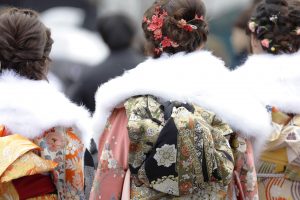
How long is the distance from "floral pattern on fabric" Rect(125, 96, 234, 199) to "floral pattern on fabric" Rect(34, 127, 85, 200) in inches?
14.6

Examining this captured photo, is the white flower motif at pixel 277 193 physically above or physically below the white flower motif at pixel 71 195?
below

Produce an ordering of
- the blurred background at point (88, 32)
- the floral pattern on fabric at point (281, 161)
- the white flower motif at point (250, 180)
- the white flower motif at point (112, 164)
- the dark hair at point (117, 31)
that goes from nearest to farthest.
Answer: the white flower motif at point (112, 164) → the white flower motif at point (250, 180) → the floral pattern on fabric at point (281, 161) → the dark hair at point (117, 31) → the blurred background at point (88, 32)

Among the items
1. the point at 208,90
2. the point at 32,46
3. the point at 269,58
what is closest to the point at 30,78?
the point at 32,46

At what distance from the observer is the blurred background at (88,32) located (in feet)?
28.4

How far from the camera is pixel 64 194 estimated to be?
471 cm

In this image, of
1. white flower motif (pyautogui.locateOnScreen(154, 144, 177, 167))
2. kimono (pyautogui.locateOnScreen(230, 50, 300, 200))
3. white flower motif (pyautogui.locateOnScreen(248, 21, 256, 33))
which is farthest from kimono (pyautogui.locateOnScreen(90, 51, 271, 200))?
white flower motif (pyautogui.locateOnScreen(248, 21, 256, 33))

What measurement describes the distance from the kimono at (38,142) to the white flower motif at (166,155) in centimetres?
54

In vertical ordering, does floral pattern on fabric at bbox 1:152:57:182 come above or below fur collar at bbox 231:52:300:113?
below

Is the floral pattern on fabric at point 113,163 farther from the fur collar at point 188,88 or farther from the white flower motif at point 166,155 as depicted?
the white flower motif at point 166,155

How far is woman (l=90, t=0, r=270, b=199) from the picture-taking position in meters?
4.38

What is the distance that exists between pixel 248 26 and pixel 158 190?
1.48 m

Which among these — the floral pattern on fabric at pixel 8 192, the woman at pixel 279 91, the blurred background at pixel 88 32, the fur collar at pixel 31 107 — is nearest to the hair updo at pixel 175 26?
the woman at pixel 279 91

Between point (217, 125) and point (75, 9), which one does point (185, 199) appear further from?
point (75, 9)

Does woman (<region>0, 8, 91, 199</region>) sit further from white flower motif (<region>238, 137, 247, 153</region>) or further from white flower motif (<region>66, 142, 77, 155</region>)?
white flower motif (<region>238, 137, 247, 153</region>)
